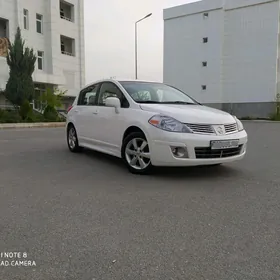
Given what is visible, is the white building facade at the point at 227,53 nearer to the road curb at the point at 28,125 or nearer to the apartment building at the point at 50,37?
the apartment building at the point at 50,37

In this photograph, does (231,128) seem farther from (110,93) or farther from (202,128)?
(110,93)

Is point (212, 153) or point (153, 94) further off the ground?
point (153, 94)

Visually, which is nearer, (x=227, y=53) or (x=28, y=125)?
(x=28, y=125)

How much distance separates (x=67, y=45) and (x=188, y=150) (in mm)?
31783

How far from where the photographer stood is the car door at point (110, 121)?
5.90 meters

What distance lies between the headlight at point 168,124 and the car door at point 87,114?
2.01 meters

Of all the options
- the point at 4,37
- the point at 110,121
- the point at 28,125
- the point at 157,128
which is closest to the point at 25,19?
the point at 4,37

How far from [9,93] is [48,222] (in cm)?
2020

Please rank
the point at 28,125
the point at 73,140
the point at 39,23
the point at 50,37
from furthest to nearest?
the point at 50,37 → the point at 39,23 → the point at 28,125 → the point at 73,140

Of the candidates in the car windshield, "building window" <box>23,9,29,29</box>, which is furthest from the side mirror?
"building window" <box>23,9,29,29</box>

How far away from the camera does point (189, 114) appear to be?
5164 mm

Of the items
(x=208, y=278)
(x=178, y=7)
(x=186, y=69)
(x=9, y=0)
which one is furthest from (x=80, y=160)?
(x=178, y=7)

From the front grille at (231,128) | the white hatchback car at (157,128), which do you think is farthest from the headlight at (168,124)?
the front grille at (231,128)

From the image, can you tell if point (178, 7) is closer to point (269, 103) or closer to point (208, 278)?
point (269, 103)
